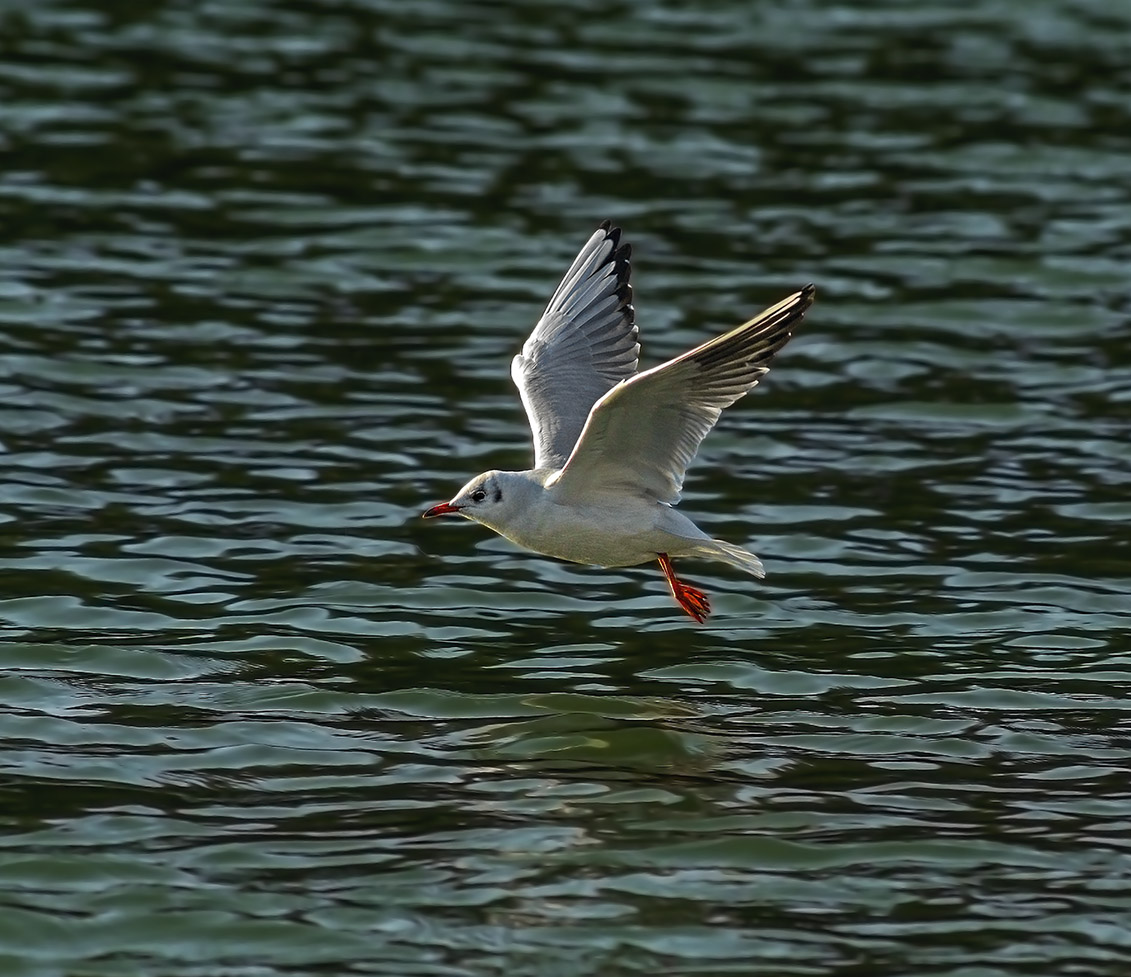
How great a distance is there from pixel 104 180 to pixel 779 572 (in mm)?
8622

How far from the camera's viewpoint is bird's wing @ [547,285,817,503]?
8688 millimetres

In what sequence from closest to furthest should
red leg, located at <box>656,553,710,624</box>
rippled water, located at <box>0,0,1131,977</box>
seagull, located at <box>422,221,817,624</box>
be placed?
rippled water, located at <box>0,0,1131,977</box> → seagull, located at <box>422,221,817,624</box> → red leg, located at <box>656,553,710,624</box>

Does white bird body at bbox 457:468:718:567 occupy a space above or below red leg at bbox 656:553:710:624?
above

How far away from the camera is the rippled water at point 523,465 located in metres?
7.65

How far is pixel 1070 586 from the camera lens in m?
11.2

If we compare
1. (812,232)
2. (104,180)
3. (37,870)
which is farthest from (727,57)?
(37,870)

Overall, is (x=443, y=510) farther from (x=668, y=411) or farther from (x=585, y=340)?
(x=585, y=340)

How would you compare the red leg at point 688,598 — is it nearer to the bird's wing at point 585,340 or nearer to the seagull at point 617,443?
the seagull at point 617,443

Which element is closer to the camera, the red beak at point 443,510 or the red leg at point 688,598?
the red beak at point 443,510

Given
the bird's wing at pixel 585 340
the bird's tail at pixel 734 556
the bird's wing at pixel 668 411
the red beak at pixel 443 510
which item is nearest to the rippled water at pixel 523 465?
the bird's tail at pixel 734 556

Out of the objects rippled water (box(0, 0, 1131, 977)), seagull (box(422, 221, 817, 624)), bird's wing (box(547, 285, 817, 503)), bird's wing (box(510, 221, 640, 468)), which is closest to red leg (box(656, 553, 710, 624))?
seagull (box(422, 221, 817, 624))

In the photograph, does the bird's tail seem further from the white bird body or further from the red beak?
the red beak

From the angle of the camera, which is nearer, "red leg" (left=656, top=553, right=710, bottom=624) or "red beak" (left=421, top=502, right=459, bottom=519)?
"red beak" (left=421, top=502, right=459, bottom=519)

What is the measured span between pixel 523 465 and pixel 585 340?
2279 millimetres
